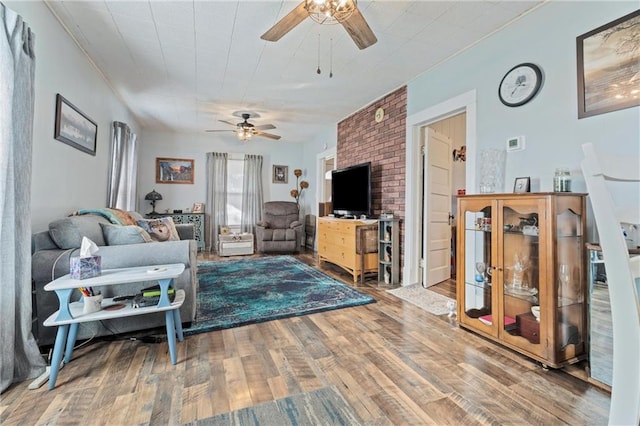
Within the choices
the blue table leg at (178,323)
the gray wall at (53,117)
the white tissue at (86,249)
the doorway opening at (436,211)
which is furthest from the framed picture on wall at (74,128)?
the doorway opening at (436,211)

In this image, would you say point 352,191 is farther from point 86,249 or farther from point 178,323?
point 86,249

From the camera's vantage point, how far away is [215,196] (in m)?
6.40

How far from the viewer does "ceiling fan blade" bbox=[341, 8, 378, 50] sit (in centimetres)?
182

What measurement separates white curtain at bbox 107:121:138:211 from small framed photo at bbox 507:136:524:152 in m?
4.69

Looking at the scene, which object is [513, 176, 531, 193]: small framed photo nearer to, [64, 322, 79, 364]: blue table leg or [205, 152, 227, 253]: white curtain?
[64, 322, 79, 364]: blue table leg

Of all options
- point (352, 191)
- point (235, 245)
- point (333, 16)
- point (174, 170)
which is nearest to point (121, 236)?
point (333, 16)

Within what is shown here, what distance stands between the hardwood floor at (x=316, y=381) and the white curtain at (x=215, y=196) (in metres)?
4.44

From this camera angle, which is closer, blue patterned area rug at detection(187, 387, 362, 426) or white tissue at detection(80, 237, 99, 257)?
blue patterned area rug at detection(187, 387, 362, 426)

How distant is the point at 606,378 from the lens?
1.56 m

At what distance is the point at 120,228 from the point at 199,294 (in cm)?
114

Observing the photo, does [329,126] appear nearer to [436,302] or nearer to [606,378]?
[436,302]

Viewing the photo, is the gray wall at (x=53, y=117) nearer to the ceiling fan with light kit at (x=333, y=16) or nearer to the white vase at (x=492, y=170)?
the ceiling fan with light kit at (x=333, y=16)

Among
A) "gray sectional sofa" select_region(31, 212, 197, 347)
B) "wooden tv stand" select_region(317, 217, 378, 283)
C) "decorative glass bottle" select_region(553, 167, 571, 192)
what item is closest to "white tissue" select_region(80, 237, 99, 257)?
"gray sectional sofa" select_region(31, 212, 197, 347)

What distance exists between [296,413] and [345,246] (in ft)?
8.72
